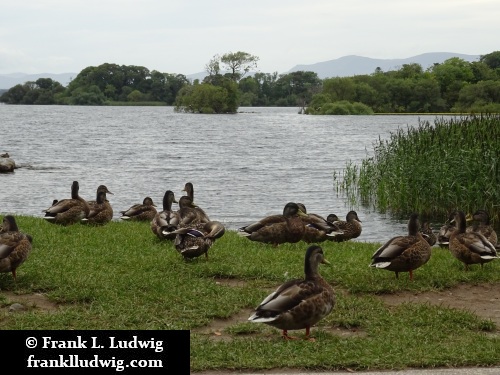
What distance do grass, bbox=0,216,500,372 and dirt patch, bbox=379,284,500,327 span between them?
186mm

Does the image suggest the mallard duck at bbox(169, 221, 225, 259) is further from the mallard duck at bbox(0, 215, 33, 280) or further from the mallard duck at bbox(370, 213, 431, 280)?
the mallard duck at bbox(370, 213, 431, 280)

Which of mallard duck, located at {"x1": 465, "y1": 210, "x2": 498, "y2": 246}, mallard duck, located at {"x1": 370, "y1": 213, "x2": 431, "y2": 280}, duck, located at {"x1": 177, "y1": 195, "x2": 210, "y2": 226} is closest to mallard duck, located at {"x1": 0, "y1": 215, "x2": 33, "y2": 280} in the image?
duck, located at {"x1": 177, "y1": 195, "x2": 210, "y2": 226}

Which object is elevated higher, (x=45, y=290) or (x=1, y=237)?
(x=1, y=237)

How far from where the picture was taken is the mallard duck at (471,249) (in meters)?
12.6

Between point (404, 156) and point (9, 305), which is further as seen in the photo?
point (404, 156)

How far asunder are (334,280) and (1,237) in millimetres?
5008

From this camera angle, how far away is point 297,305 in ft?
28.4

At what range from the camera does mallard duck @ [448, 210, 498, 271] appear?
12.6m

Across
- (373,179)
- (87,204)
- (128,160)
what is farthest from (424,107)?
(87,204)

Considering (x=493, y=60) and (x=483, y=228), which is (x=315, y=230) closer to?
(x=483, y=228)

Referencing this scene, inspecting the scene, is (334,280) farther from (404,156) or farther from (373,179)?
(373,179)

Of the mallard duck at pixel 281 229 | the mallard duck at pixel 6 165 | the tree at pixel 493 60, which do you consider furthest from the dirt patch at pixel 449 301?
the tree at pixel 493 60

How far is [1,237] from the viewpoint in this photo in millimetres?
11219

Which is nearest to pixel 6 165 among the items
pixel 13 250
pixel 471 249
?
pixel 13 250
